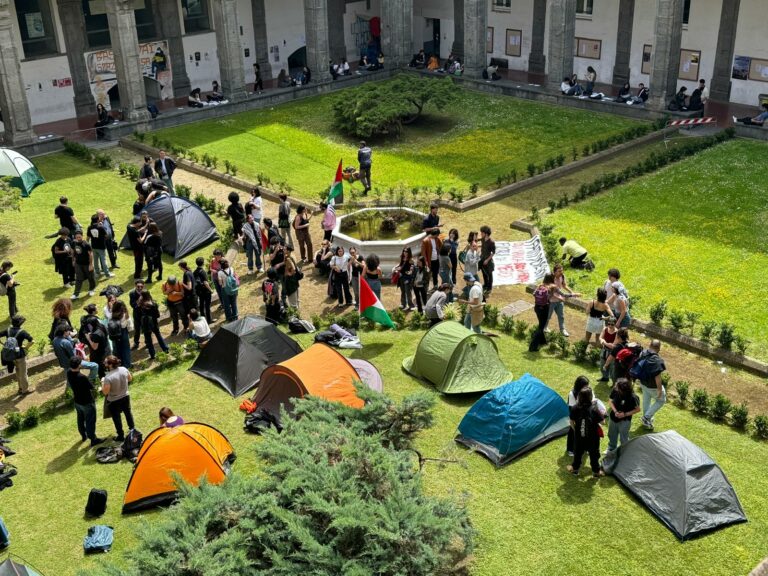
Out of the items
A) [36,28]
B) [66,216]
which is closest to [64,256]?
[66,216]

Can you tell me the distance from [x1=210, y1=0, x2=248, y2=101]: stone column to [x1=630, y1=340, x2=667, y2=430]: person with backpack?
25247mm

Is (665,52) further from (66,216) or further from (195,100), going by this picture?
(66,216)

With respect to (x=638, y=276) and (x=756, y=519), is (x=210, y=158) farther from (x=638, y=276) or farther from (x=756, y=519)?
(x=756, y=519)

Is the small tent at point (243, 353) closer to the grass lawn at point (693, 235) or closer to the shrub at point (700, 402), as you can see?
the shrub at point (700, 402)

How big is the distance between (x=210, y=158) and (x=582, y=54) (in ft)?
59.9

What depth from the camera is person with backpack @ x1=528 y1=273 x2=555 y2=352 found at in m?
16.5

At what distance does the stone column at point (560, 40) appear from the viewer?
3388 centimetres

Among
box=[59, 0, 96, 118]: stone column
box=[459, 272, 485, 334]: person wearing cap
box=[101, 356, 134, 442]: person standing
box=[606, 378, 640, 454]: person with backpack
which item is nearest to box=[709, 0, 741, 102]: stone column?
box=[459, 272, 485, 334]: person wearing cap

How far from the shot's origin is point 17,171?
23734 mm

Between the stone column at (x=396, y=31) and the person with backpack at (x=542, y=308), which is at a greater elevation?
the stone column at (x=396, y=31)

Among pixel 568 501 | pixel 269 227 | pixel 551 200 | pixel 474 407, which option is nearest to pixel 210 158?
pixel 269 227

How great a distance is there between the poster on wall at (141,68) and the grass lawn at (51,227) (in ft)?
20.7

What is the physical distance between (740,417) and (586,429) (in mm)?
3326

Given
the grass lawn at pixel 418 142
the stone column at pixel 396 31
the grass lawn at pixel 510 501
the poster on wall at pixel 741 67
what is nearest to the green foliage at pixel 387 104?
the grass lawn at pixel 418 142
